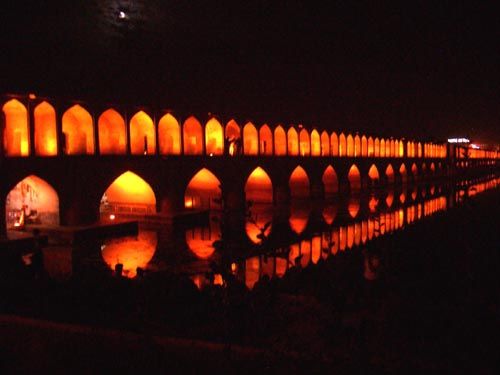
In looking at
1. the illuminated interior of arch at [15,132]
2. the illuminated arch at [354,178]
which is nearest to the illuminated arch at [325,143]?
the illuminated arch at [354,178]

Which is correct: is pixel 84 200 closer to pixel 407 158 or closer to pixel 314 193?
pixel 314 193

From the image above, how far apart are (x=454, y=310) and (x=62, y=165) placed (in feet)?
29.2

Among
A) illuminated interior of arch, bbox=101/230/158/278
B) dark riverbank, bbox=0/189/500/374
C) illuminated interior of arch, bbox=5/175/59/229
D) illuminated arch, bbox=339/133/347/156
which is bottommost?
illuminated interior of arch, bbox=101/230/158/278

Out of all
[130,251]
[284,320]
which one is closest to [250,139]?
[130,251]

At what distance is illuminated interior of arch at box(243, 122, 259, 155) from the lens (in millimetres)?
18094

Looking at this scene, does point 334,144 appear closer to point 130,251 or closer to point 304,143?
point 304,143

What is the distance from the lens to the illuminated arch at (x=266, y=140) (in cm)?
1894

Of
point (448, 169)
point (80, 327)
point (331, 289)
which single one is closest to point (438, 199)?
point (331, 289)

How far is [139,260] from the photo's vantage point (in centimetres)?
912

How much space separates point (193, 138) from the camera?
16.2 metres

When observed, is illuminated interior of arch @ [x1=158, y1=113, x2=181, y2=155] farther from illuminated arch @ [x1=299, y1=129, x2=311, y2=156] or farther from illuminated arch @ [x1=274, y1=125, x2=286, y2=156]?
illuminated arch @ [x1=299, y1=129, x2=311, y2=156]

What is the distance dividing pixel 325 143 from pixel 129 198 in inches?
442

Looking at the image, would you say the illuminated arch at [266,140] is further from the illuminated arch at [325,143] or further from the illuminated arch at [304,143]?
the illuminated arch at [325,143]

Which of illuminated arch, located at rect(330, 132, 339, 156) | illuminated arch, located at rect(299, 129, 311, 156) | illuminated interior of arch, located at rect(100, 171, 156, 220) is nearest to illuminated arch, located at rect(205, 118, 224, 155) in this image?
illuminated interior of arch, located at rect(100, 171, 156, 220)
